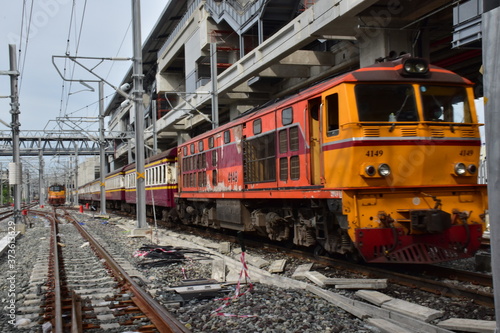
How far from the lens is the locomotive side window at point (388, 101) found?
330 inches

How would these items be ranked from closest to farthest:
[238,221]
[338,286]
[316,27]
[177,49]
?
[338,286], [238,221], [316,27], [177,49]

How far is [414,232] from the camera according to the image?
7.93m

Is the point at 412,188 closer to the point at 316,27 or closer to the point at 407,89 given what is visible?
the point at 407,89

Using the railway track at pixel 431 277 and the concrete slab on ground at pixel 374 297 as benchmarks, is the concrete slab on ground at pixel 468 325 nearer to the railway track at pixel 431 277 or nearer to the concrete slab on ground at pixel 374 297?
the concrete slab on ground at pixel 374 297

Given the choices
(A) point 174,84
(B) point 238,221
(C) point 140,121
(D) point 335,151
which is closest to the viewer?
(D) point 335,151

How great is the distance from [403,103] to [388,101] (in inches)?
9.9

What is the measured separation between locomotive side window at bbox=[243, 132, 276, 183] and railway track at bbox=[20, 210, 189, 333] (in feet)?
11.5

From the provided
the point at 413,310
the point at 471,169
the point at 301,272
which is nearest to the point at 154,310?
the point at 413,310

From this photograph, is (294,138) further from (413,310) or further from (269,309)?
(413,310)

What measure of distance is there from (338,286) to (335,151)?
2.21 m

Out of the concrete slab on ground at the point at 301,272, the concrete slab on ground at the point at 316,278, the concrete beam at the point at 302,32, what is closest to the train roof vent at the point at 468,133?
the concrete slab on ground at the point at 316,278

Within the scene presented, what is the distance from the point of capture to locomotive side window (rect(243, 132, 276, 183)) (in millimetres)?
11203

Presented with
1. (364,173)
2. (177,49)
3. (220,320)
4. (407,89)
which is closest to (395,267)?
(364,173)

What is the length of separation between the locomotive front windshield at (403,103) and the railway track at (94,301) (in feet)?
14.4
